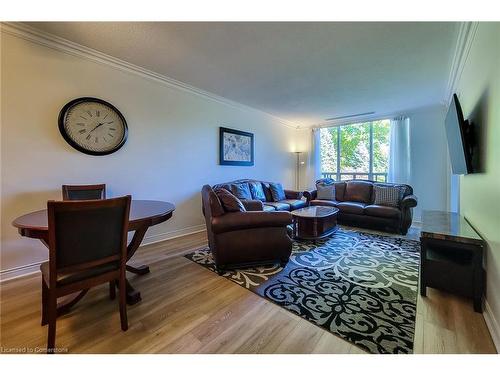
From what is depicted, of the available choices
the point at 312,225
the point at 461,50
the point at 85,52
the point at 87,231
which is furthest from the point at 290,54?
the point at 87,231

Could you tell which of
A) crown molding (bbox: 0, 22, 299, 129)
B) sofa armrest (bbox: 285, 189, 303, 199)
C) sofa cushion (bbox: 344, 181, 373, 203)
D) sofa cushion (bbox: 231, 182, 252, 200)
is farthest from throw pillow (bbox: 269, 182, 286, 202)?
crown molding (bbox: 0, 22, 299, 129)

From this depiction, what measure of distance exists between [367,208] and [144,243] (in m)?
3.87

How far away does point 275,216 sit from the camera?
2250mm

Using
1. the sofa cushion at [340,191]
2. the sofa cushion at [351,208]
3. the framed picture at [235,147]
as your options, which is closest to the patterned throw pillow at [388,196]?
the sofa cushion at [351,208]

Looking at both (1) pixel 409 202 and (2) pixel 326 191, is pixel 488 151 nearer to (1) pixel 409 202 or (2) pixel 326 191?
(1) pixel 409 202

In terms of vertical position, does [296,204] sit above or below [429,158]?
below

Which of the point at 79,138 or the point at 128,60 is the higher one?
the point at 128,60

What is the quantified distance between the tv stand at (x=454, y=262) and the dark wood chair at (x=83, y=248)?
2.43 meters

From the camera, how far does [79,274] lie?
131cm

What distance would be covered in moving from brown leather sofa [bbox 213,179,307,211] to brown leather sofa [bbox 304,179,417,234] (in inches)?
15.4

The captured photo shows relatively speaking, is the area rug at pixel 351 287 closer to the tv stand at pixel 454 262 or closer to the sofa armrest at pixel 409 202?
the tv stand at pixel 454 262

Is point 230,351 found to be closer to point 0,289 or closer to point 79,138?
point 0,289
